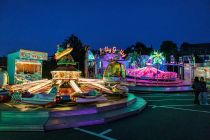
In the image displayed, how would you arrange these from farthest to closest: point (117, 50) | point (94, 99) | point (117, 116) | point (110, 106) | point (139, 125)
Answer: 1. point (117, 50)
2. point (94, 99)
3. point (110, 106)
4. point (117, 116)
5. point (139, 125)

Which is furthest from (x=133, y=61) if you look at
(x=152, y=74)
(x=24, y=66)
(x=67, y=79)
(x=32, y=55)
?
(x=67, y=79)

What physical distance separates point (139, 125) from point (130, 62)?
26.9 m

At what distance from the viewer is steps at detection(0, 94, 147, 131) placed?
6.57 m

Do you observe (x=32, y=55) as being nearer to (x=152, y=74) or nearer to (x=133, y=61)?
(x=152, y=74)

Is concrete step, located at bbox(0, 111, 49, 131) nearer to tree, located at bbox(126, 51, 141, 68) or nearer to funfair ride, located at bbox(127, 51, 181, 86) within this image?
funfair ride, located at bbox(127, 51, 181, 86)

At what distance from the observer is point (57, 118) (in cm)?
745

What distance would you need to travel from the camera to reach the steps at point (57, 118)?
21.5 feet

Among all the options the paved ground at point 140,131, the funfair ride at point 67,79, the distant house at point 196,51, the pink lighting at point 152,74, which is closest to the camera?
the paved ground at point 140,131

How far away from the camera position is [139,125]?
7387 mm

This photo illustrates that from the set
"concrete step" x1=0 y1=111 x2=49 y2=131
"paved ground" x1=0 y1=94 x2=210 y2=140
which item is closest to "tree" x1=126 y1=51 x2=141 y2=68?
"paved ground" x1=0 y1=94 x2=210 y2=140

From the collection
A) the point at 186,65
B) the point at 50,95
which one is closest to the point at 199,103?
the point at 50,95

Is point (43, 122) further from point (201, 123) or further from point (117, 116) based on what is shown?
point (201, 123)

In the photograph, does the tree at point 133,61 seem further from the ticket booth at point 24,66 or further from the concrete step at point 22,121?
the concrete step at point 22,121

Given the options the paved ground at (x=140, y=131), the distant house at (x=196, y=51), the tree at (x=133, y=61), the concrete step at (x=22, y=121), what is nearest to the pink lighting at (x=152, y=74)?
the tree at (x=133, y=61)
